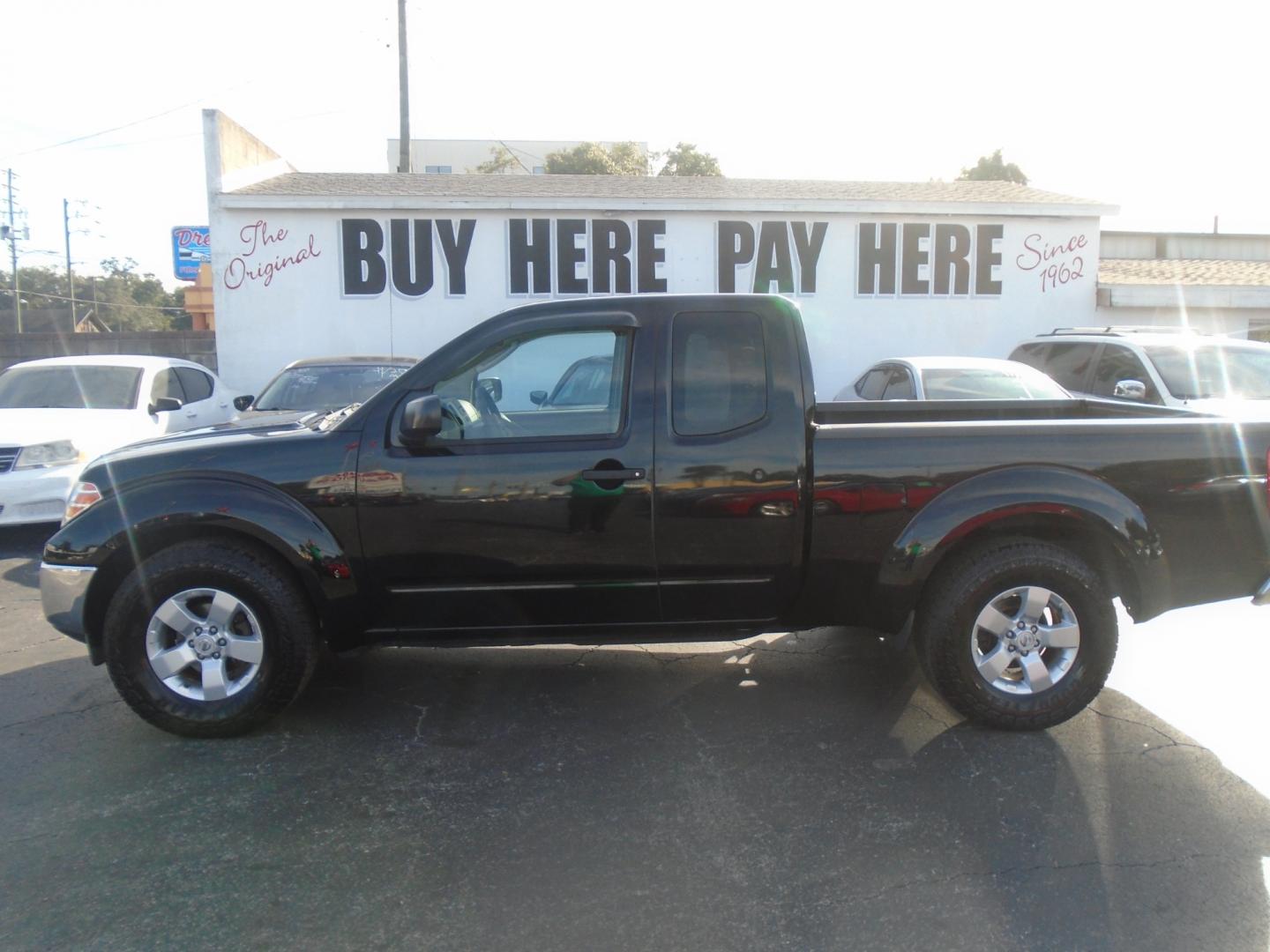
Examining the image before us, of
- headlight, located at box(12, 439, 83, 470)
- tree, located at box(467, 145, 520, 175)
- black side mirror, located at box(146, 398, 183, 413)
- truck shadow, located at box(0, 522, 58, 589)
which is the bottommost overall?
truck shadow, located at box(0, 522, 58, 589)

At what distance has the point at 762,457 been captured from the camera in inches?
161

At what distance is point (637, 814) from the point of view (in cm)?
350

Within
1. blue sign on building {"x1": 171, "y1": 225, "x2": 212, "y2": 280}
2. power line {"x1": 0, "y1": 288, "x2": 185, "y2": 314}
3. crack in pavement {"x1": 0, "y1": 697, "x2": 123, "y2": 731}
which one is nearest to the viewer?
crack in pavement {"x1": 0, "y1": 697, "x2": 123, "y2": 731}

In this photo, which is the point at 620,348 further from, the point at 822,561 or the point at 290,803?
the point at 290,803

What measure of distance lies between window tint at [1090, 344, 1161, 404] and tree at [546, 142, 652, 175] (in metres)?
26.4

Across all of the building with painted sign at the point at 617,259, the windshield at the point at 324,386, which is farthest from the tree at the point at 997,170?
the windshield at the point at 324,386

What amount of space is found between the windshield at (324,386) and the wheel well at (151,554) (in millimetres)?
4906

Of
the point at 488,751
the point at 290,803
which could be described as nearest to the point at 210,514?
the point at 290,803

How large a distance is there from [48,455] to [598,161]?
2968 cm

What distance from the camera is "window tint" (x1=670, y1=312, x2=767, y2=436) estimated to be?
163 inches

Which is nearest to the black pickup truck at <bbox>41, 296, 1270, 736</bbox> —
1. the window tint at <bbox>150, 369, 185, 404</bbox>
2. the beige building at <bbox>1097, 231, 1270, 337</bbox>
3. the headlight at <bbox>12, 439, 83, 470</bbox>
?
the headlight at <bbox>12, 439, 83, 470</bbox>

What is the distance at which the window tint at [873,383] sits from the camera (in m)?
10.4

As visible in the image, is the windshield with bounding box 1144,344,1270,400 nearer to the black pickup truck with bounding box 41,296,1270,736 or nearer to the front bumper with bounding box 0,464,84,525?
the black pickup truck with bounding box 41,296,1270,736

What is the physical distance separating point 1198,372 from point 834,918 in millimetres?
8474
